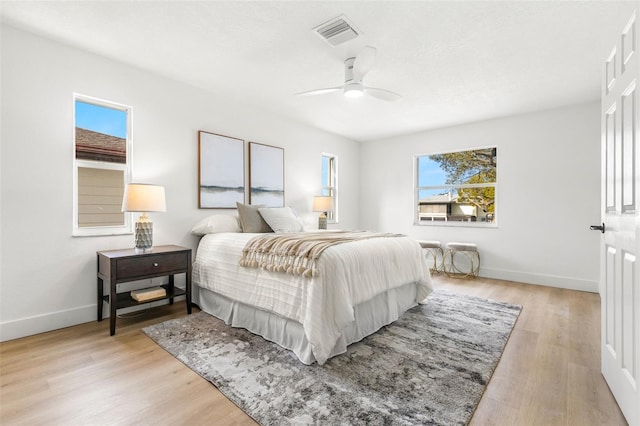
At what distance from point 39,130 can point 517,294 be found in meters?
5.31

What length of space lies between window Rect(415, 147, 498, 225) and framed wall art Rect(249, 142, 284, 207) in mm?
2651

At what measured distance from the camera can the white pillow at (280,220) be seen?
3475 mm

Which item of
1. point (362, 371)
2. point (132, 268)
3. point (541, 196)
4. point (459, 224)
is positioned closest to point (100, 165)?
point (132, 268)

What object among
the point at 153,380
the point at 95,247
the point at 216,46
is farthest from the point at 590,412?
the point at 95,247

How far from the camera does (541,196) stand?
171 inches

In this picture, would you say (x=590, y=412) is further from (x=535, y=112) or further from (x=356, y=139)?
(x=356, y=139)

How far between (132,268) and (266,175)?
2160 mm

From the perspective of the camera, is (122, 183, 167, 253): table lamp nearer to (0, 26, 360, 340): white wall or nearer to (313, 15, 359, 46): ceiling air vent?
(0, 26, 360, 340): white wall

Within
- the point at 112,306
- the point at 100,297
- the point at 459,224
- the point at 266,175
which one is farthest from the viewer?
the point at 459,224

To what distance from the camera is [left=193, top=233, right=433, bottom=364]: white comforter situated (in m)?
2.04

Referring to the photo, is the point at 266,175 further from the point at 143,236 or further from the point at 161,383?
the point at 161,383

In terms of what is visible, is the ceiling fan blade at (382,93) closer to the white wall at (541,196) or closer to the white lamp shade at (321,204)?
the white lamp shade at (321,204)

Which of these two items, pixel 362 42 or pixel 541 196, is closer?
pixel 362 42

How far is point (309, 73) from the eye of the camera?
10.3ft
